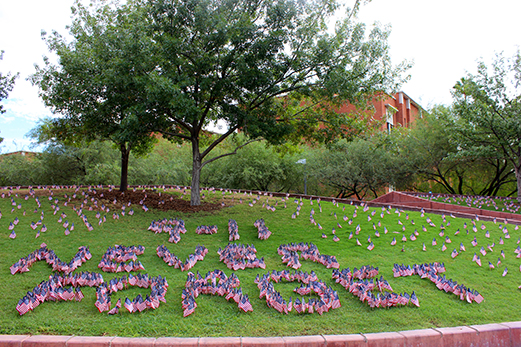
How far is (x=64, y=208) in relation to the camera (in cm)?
1005

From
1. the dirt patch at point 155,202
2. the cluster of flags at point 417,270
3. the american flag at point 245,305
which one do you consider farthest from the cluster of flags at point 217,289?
the dirt patch at point 155,202

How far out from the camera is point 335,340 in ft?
11.1

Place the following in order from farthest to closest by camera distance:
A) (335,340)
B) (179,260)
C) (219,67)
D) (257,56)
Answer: (219,67) → (257,56) → (179,260) → (335,340)

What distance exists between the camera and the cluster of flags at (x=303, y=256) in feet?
18.6

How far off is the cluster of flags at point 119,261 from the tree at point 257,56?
527cm

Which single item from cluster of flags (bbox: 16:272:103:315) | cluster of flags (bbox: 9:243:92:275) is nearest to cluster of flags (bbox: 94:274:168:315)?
cluster of flags (bbox: 16:272:103:315)

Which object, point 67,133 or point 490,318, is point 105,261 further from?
point 67,133

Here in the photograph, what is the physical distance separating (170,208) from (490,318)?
30.7ft

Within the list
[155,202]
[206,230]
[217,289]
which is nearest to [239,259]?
[217,289]

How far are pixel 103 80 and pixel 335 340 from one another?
35.4 ft

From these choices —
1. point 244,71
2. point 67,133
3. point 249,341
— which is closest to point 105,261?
point 249,341

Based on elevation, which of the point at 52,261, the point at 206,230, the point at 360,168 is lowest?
the point at 52,261

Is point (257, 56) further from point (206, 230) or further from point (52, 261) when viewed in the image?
point (52, 261)

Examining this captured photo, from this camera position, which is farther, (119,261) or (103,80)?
(103,80)
